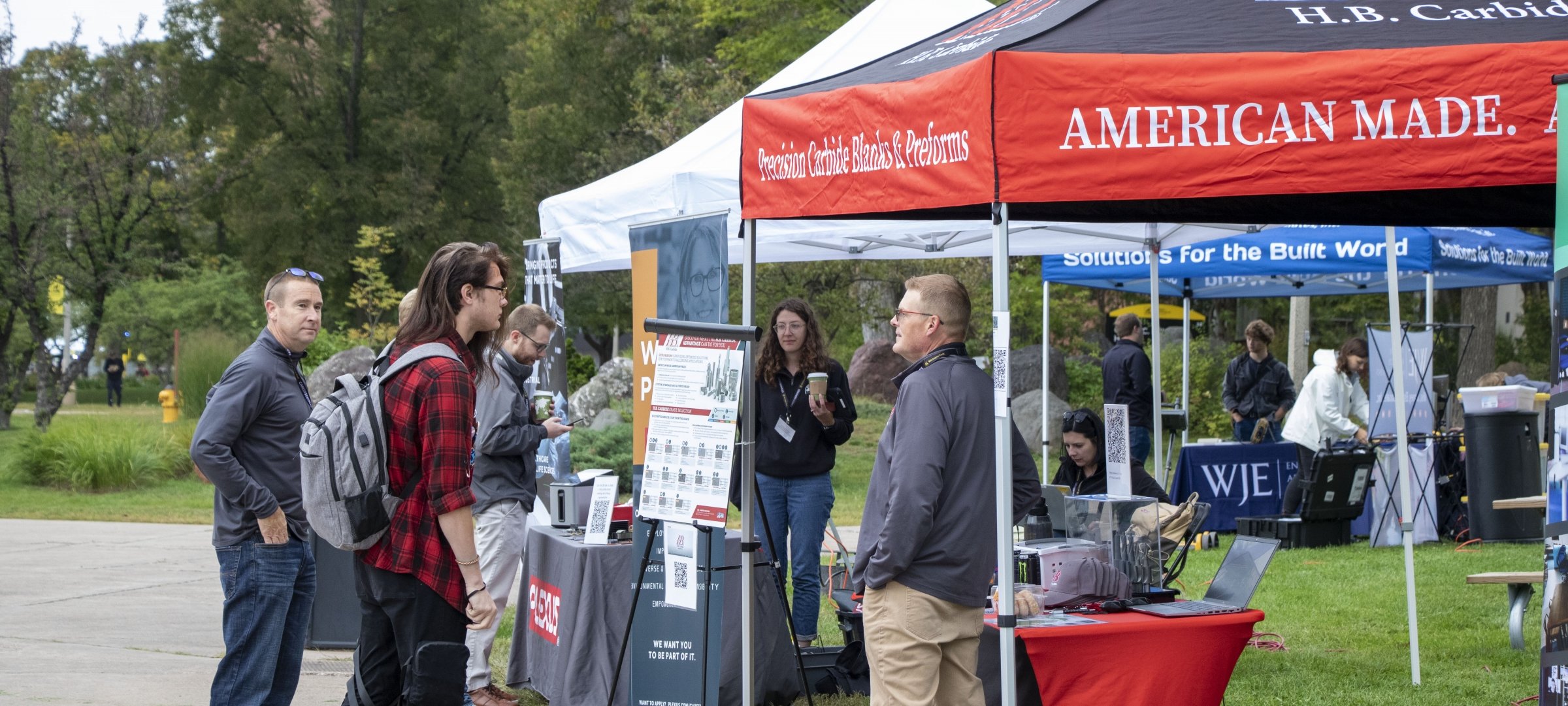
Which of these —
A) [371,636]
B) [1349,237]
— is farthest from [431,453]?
[1349,237]

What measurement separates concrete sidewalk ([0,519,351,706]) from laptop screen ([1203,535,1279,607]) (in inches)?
156

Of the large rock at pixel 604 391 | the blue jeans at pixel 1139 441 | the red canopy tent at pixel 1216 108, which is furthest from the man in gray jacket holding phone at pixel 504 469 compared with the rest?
the large rock at pixel 604 391

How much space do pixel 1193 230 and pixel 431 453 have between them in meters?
6.13

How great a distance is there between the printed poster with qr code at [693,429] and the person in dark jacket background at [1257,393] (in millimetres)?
9145

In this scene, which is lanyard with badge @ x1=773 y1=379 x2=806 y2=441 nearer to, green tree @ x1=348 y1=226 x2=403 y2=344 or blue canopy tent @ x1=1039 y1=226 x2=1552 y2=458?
blue canopy tent @ x1=1039 y1=226 x2=1552 y2=458

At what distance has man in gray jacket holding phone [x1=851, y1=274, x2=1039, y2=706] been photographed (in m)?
3.82

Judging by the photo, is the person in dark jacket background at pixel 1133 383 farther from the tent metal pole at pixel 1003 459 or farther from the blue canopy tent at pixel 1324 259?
the tent metal pole at pixel 1003 459

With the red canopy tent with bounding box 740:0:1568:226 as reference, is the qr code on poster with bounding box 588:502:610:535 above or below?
below

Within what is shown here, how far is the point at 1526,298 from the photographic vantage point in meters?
27.9

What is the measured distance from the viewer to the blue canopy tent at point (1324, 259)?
36.1ft

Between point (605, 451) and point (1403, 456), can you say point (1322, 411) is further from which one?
point (605, 451)

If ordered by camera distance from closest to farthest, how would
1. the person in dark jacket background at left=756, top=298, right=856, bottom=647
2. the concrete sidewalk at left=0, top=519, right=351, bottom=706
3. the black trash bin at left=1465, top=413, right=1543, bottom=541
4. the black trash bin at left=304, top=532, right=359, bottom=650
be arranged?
the concrete sidewalk at left=0, top=519, right=351, bottom=706 → the person in dark jacket background at left=756, top=298, right=856, bottom=647 → the black trash bin at left=304, top=532, right=359, bottom=650 → the black trash bin at left=1465, top=413, right=1543, bottom=541

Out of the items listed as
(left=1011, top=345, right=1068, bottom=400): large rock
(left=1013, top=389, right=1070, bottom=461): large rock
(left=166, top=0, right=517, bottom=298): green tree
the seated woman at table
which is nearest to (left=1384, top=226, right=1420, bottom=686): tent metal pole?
the seated woman at table

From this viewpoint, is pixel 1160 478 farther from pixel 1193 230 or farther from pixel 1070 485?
pixel 1070 485
